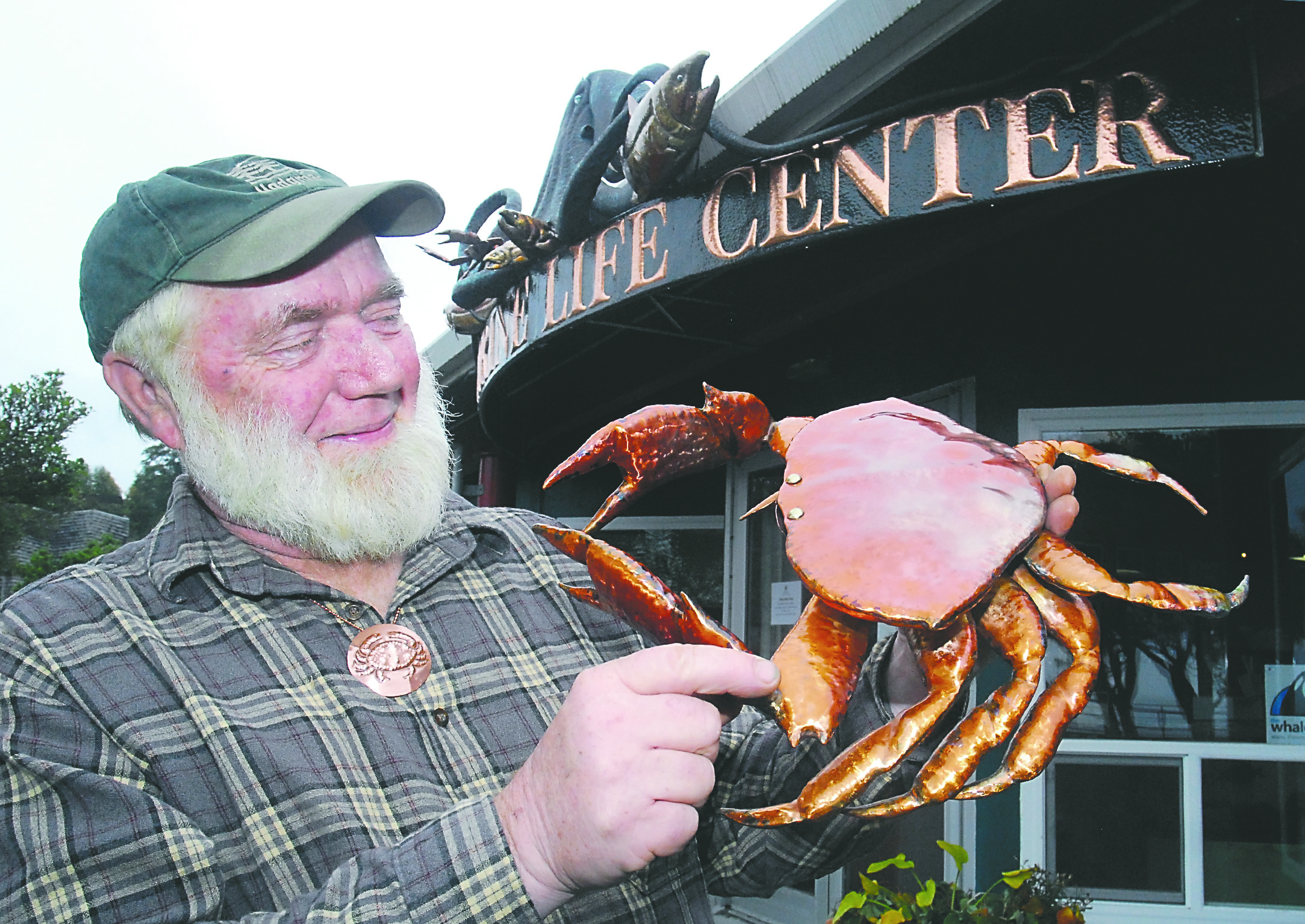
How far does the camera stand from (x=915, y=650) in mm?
986

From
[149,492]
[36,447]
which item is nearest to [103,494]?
[149,492]

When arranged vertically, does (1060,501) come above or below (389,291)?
below

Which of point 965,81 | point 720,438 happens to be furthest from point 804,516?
point 965,81

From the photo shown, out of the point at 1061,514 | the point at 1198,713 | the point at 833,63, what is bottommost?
the point at 1198,713

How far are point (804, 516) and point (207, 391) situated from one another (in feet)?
3.57

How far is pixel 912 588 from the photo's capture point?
87 cm

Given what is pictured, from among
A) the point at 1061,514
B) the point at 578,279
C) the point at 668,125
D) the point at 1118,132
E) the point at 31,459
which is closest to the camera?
the point at 1061,514

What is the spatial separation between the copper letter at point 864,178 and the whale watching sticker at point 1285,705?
2555 mm

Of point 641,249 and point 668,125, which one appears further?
point 641,249

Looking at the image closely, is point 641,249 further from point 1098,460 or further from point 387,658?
point 1098,460

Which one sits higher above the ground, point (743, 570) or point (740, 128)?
point (740, 128)

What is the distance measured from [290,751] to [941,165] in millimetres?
2277

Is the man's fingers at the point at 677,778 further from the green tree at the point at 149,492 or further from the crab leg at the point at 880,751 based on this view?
the green tree at the point at 149,492

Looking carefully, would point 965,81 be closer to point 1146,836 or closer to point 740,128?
point 740,128
